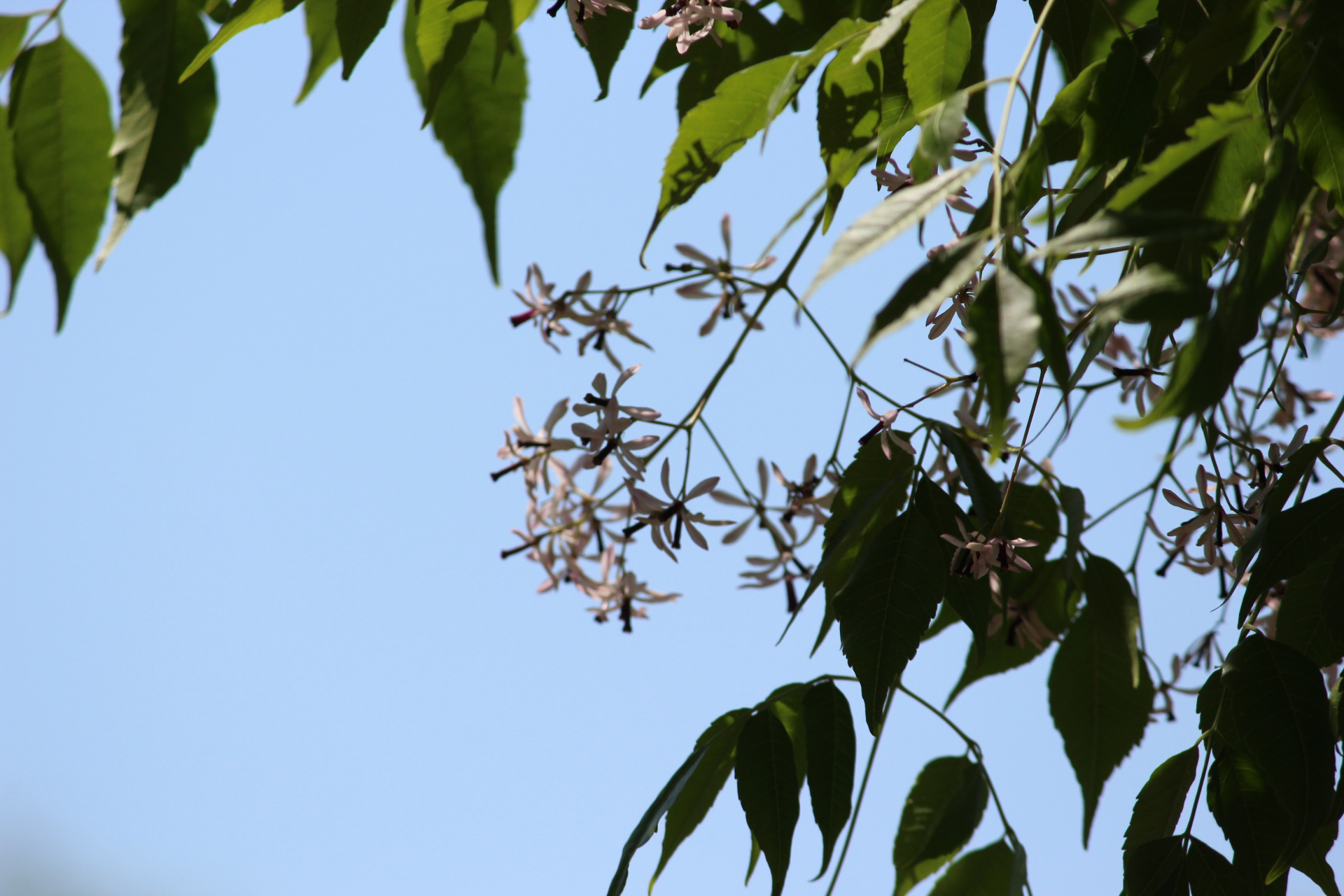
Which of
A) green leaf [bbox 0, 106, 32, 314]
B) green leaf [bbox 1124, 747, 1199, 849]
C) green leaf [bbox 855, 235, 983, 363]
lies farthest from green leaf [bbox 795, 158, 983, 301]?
green leaf [bbox 0, 106, 32, 314]

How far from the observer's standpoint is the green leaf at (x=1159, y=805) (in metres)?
0.67

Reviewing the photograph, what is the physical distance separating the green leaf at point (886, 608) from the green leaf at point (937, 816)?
187mm

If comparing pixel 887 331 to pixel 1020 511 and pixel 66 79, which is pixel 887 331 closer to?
pixel 1020 511

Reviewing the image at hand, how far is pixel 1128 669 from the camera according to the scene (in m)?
0.72

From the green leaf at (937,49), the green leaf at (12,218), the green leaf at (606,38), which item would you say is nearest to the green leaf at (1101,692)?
the green leaf at (937,49)

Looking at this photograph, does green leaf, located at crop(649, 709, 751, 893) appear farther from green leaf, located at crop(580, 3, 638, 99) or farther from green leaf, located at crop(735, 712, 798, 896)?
green leaf, located at crop(580, 3, 638, 99)

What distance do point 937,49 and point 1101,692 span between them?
0.45 metres

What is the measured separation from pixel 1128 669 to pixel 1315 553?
195 millimetres

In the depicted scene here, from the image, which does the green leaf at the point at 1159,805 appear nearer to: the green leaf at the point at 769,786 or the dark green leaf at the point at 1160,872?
the dark green leaf at the point at 1160,872

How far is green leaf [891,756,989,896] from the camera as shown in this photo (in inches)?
28.6

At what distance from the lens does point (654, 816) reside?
682 mm

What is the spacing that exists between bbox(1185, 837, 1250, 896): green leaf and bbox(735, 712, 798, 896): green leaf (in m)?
0.25

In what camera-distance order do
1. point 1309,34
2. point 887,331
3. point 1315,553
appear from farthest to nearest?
point 1315,553
point 1309,34
point 887,331

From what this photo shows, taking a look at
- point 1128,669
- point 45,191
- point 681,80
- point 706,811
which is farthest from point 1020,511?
point 45,191
